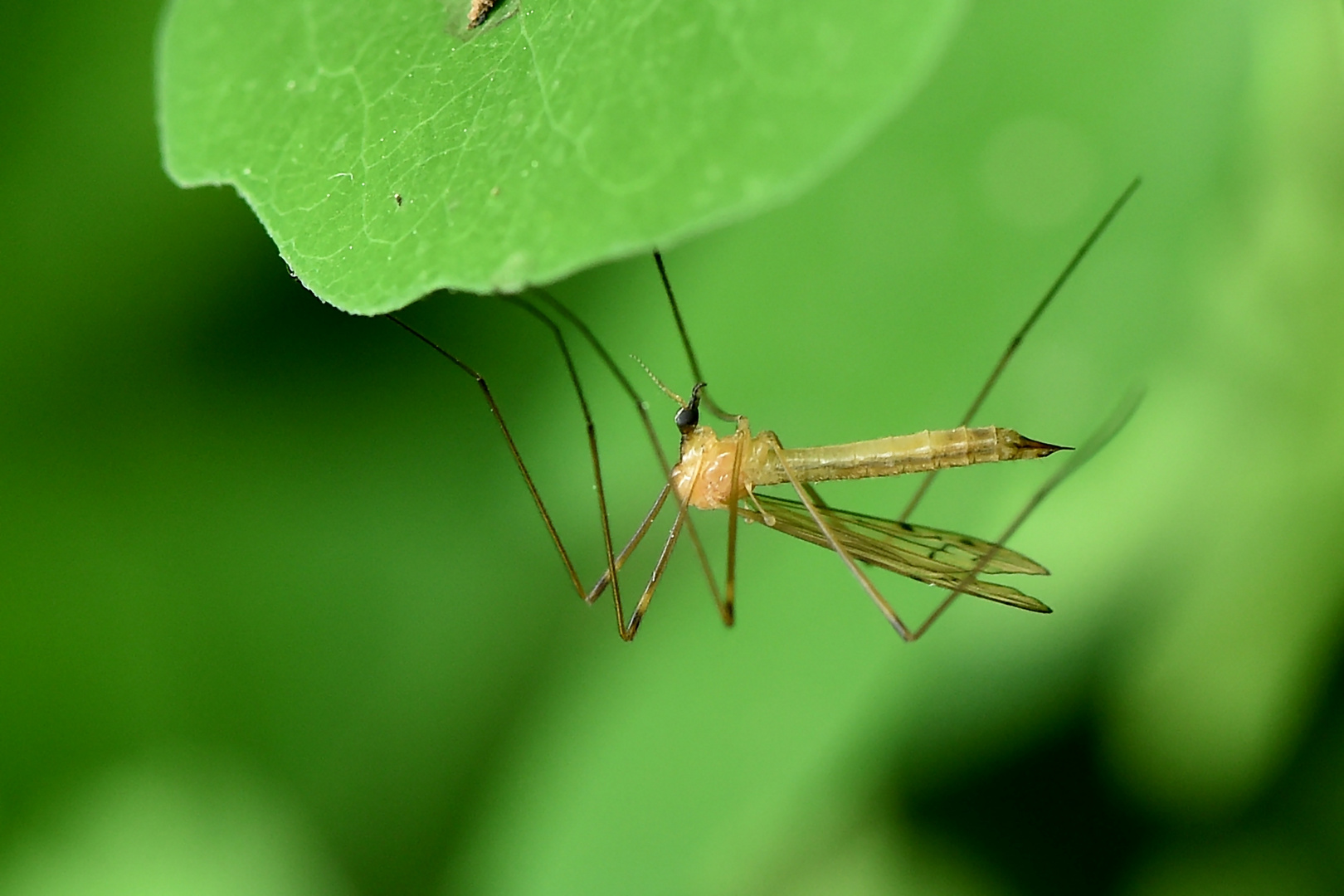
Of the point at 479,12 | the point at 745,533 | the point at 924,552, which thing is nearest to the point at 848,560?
the point at 924,552

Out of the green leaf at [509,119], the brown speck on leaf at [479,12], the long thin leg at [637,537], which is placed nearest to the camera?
the green leaf at [509,119]

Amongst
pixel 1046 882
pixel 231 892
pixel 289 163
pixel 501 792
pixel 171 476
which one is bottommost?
pixel 231 892

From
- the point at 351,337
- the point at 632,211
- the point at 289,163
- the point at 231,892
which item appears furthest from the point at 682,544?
the point at 632,211

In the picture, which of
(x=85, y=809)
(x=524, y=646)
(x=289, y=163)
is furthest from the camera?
(x=524, y=646)

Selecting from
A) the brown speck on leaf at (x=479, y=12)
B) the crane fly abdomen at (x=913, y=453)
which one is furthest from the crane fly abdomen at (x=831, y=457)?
the brown speck on leaf at (x=479, y=12)

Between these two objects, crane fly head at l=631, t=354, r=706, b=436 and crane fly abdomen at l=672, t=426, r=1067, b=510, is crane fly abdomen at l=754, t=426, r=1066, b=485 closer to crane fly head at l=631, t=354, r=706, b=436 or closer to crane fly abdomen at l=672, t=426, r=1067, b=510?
crane fly abdomen at l=672, t=426, r=1067, b=510

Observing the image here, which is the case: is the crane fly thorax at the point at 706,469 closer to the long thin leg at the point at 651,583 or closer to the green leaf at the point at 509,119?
the long thin leg at the point at 651,583

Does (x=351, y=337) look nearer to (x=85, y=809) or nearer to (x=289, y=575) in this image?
(x=289, y=575)
